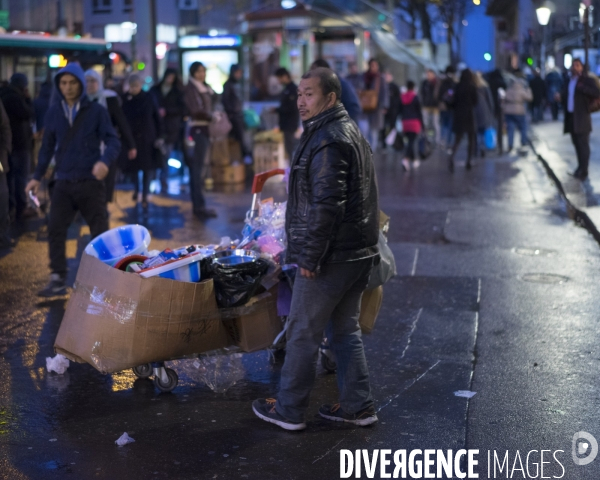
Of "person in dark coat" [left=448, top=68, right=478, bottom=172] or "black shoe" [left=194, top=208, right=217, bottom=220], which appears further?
"person in dark coat" [left=448, top=68, right=478, bottom=172]

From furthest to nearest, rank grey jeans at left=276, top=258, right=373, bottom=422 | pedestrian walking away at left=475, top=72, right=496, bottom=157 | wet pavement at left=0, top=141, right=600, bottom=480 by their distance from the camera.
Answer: pedestrian walking away at left=475, top=72, right=496, bottom=157, grey jeans at left=276, top=258, right=373, bottom=422, wet pavement at left=0, top=141, right=600, bottom=480

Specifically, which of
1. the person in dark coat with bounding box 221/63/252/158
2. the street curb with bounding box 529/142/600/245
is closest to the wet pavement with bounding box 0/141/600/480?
the street curb with bounding box 529/142/600/245

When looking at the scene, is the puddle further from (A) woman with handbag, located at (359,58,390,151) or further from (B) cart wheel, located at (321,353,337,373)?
(A) woman with handbag, located at (359,58,390,151)

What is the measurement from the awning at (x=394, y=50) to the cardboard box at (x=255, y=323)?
989 inches

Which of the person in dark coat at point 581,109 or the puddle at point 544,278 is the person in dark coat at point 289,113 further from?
the puddle at point 544,278

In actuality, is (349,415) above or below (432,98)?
below

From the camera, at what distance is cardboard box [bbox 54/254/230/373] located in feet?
16.8

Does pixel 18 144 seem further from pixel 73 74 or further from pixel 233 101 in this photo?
pixel 233 101

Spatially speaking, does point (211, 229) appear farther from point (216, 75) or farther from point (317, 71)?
point (216, 75)

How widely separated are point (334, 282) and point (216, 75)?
22.2 m

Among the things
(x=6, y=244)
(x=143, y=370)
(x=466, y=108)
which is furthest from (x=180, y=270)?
(x=466, y=108)

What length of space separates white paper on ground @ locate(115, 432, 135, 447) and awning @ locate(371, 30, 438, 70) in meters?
26.1

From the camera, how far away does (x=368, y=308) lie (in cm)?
572

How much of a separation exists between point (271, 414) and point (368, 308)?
1.08m
